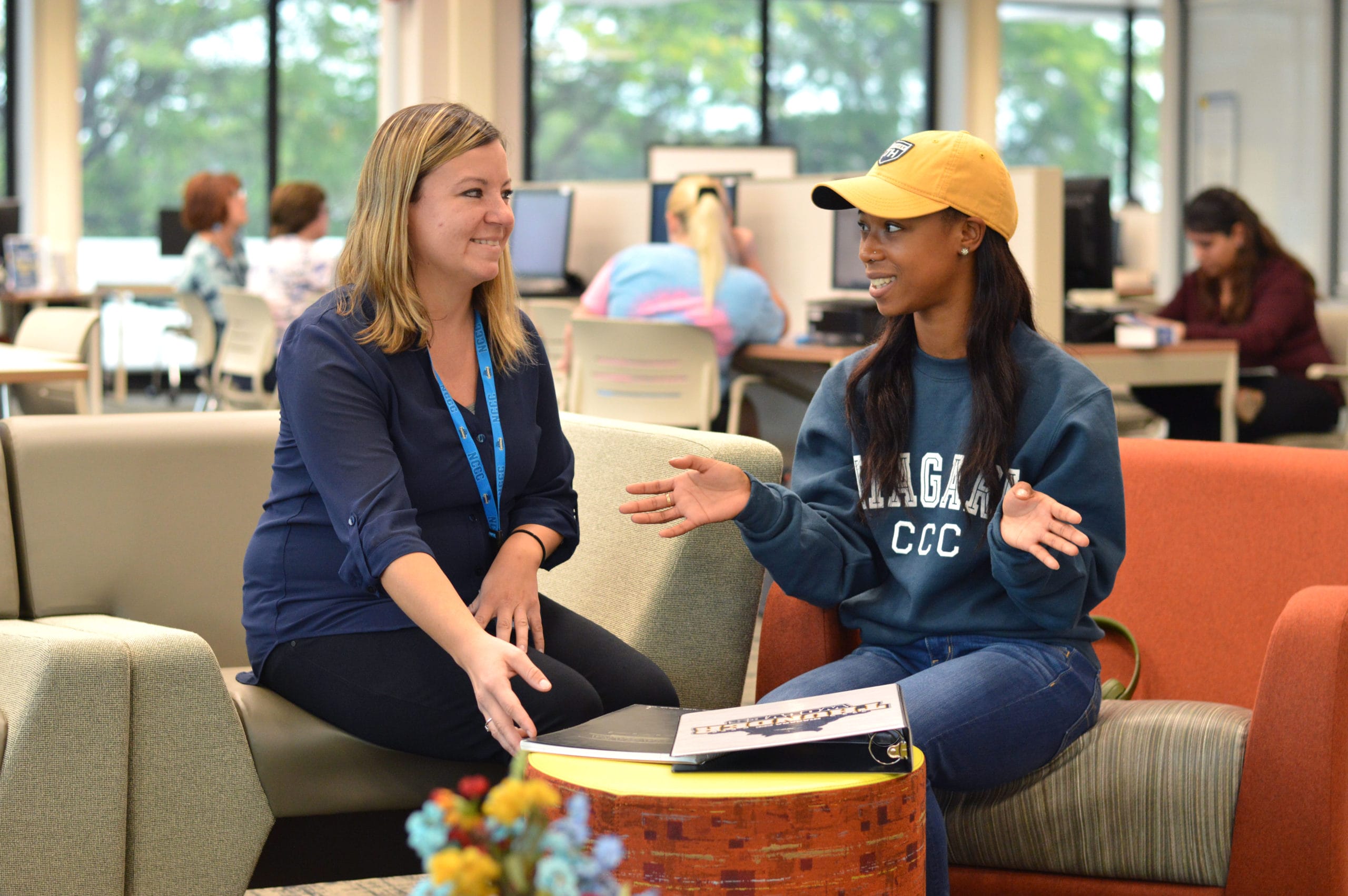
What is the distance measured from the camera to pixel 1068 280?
5.00 meters

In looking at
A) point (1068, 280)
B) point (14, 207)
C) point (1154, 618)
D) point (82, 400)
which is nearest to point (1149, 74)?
point (1068, 280)

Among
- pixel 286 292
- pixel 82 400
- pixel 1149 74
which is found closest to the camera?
pixel 82 400

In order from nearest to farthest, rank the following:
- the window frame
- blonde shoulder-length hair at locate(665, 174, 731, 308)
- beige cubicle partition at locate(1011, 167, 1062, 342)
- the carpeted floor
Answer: the carpeted floor
beige cubicle partition at locate(1011, 167, 1062, 342)
blonde shoulder-length hair at locate(665, 174, 731, 308)
the window frame

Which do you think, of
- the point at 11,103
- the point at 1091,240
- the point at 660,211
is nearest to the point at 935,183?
the point at 1091,240

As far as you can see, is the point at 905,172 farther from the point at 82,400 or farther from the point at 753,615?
the point at 82,400

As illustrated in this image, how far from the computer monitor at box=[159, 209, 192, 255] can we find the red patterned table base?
347 inches

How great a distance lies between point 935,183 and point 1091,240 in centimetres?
338

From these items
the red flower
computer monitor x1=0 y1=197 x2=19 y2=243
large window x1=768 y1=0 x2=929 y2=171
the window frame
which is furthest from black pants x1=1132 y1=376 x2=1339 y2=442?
the window frame

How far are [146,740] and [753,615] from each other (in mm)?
830

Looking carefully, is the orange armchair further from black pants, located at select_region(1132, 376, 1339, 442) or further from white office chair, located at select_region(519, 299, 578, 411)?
white office chair, located at select_region(519, 299, 578, 411)

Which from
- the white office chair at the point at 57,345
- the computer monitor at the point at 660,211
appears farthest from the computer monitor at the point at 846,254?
the white office chair at the point at 57,345

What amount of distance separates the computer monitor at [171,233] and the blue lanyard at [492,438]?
8080mm

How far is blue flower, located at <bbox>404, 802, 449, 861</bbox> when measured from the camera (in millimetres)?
697

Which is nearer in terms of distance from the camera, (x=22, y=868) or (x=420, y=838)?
(x=420, y=838)
